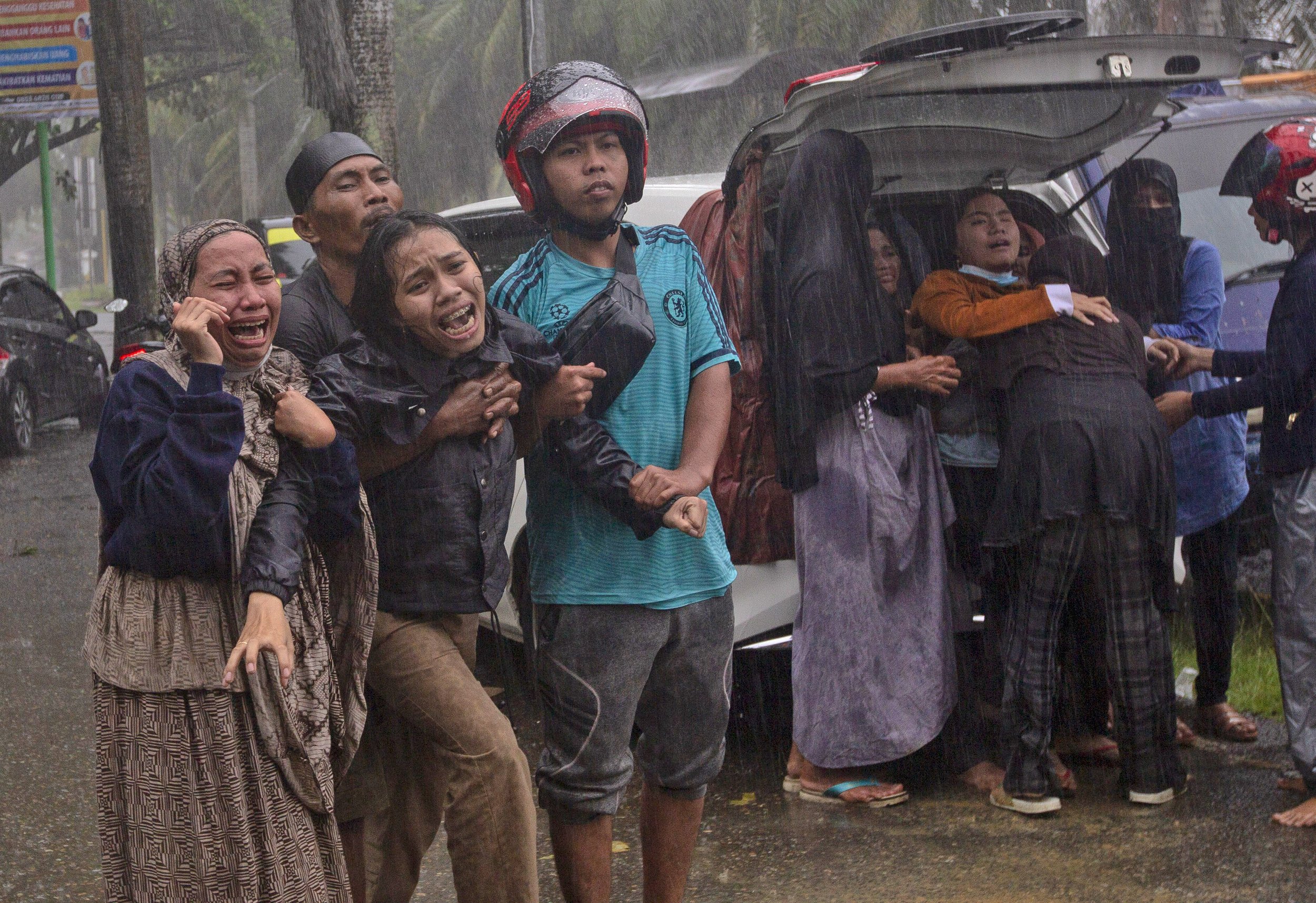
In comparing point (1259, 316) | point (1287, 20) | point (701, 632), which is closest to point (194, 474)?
point (701, 632)

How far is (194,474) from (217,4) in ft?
98.6

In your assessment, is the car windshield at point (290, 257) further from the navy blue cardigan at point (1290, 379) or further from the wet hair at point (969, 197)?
the navy blue cardigan at point (1290, 379)

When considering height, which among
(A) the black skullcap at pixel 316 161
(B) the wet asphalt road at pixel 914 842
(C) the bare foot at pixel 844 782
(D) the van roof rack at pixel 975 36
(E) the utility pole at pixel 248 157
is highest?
(E) the utility pole at pixel 248 157

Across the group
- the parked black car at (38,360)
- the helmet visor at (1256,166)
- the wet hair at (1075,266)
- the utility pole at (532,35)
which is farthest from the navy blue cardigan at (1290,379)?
the parked black car at (38,360)

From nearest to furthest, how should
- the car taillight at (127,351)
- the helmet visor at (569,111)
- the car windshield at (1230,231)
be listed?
1. the helmet visor at (569,111)
2. the car windshield at (1230,231)
3. the car taillight at (127,351)

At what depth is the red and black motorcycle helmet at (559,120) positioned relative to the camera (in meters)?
3.20

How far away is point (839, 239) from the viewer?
4.31 m

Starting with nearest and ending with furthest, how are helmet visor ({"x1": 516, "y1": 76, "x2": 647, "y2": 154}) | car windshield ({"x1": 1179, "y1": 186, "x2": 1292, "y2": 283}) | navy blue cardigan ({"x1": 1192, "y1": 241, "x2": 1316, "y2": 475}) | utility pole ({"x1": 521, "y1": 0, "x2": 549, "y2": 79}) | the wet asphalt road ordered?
1. helmet visor ({"x1": 516, "y1": 76, "x2": 647, "y2": 154})
2. the wet asphalt road
3. navy blue cardigan ({"x1": 1192, "y1": 241, "x2": 1316, "y2": 475})
4. car windshield ({"x1": 1179, "y1": 186, "x2": 1292, "y2": 283})
5. utility pole ({"x1": 521, "y1": 0, "x2": 549, "y2": 79})

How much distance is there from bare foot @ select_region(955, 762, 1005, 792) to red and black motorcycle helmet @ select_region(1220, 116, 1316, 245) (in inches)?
73.7

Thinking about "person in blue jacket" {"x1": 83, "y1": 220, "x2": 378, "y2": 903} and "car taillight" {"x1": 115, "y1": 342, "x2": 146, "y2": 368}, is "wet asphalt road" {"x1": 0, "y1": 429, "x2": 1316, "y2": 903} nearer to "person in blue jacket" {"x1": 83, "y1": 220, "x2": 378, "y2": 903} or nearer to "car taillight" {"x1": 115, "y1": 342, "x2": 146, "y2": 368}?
"person in blue jacket" {"x1": 83, "y1": 220, "x2": 378, "y2": 903}

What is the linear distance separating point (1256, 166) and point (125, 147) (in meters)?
12.0

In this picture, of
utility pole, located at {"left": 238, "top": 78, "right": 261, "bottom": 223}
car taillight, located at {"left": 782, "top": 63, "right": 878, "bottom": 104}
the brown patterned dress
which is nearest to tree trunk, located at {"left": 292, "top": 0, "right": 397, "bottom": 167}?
car taillight, located at {"left": 782, "top": 63, "right": 878, "bottom": 104}

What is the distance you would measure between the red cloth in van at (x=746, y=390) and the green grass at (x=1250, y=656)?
1.55 metres

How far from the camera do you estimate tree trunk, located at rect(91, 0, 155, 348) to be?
13.8 meters
